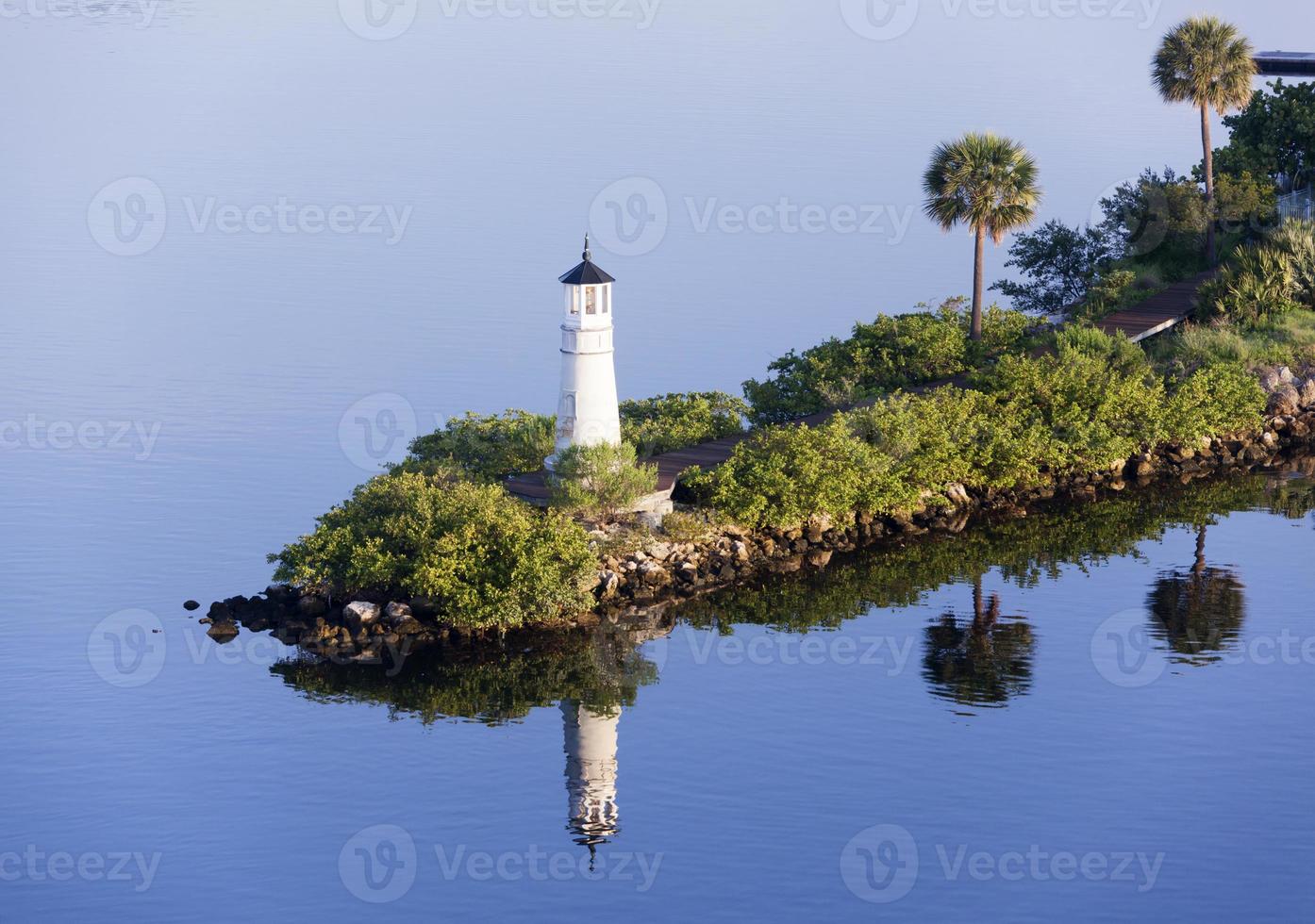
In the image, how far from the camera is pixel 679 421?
61.4m

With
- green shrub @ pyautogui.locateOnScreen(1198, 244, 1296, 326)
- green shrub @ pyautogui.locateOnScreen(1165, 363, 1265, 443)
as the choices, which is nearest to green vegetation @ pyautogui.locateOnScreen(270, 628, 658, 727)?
green shrub @ pyautogui.locateOnScreen(1165, 363, 1265, 443)

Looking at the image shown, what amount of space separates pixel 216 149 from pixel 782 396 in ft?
180

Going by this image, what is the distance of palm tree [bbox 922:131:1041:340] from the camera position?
6594 cm

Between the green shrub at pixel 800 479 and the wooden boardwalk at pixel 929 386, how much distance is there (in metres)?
1.29

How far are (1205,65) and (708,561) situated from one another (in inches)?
1332

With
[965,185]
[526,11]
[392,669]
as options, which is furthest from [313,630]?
[526,11]

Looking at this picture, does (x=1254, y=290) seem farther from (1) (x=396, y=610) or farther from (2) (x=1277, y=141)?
(1) (x=396, y=610)

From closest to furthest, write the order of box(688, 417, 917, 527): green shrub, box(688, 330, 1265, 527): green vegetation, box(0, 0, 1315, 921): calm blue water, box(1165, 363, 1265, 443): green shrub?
A: box(0, 0, 1315, 921): calm blue water < box(688, 417, 917, 527): green shrub < box(688, 330, 1265, 527): green vegetation < box(1165, 363, 1265, 443): green shrub

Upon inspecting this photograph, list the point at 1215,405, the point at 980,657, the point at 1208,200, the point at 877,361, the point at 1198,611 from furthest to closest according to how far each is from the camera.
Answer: the point at 1208,200, the point at 877,361, the point at 1215,405, the point at 1198,611, the point at 980,657

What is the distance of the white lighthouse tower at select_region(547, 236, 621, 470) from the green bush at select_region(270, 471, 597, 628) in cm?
299

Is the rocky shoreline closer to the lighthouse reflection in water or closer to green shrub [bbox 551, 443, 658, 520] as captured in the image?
green shrub [bbox 551, 443, 658, 520]

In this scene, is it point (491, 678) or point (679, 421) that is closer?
point (491, 678)

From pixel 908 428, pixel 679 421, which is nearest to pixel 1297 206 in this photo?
pixel 908 428

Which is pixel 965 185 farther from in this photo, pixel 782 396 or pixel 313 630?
pixel 313 630
